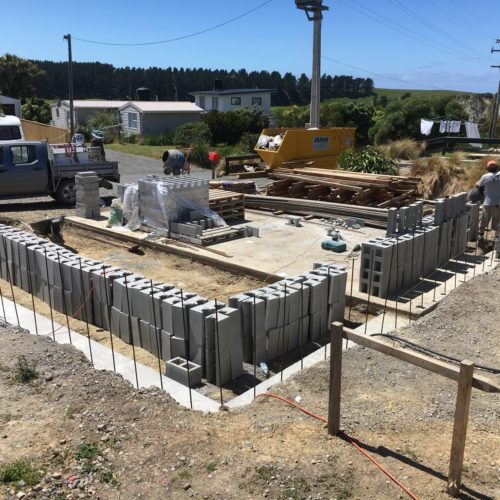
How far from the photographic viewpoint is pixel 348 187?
15766mm

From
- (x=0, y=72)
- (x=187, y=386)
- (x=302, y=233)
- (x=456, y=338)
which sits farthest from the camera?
(x=0, y=72)

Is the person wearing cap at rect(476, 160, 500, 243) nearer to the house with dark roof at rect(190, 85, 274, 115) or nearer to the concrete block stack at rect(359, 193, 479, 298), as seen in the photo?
the concrete block stack at rect(359, 193, 479, 298)

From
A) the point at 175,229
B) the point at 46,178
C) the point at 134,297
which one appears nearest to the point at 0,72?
the point at 46,178

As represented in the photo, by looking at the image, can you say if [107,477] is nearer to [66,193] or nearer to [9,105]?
[66,193]

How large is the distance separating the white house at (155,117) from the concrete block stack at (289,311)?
43.2m

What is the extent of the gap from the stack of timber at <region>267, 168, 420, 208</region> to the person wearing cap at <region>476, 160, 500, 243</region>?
133 inches

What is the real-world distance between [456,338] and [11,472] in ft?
17.7

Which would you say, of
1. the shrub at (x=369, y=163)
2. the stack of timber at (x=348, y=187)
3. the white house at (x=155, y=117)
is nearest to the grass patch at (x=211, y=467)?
the stack of timber at (x=348, y=187)

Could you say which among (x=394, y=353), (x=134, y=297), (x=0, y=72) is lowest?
(x=134, y=297)

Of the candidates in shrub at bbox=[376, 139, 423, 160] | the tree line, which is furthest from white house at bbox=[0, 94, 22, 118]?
the tree line

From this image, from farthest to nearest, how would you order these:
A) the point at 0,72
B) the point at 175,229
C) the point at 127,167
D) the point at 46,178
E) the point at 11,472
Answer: the point at 0,72
the point at 127,167
the point at 46,178
the point at 175,229
the point at 11,472

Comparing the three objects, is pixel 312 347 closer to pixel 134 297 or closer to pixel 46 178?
pixel 134 297

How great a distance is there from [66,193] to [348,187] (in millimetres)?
8478

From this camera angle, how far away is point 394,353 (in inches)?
172
